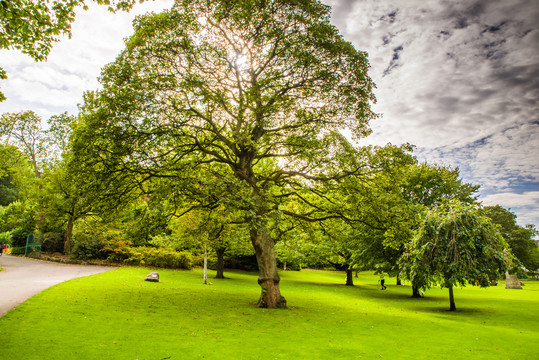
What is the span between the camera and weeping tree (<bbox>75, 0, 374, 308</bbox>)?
11203 millimetres

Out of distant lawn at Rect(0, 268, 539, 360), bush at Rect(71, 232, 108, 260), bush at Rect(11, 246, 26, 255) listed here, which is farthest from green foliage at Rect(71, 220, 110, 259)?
distant lawn at Rect(0, 268, 539, 360)

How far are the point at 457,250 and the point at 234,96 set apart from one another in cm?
1323

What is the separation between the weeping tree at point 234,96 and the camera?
11.2 meters

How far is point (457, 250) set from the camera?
14.7 metres

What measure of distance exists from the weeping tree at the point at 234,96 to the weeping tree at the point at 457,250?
20.9ft

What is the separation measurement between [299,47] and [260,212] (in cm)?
703

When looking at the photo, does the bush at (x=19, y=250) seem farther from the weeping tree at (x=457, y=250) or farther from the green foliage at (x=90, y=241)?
the weeping tree at (x=457, y=250)

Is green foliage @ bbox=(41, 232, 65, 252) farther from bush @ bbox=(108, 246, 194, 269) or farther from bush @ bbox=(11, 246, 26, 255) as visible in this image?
bush @ bbox=(108, 246, 194, 269)

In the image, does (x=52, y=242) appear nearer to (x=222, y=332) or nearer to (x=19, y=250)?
(x=19, y=250)

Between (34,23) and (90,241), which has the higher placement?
(34,23)

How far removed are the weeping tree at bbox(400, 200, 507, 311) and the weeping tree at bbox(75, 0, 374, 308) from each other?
20.9 ft

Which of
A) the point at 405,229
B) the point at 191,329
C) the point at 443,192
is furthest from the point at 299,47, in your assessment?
the point at 443,192

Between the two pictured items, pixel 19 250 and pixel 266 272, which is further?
pixel 19 250

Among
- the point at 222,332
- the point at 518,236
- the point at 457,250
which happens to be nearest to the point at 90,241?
the point at 222,332
